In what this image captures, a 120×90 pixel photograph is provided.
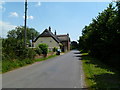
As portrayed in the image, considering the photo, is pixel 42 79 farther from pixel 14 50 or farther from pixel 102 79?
pixel 14 50

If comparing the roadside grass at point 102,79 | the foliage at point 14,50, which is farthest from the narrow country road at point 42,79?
the foliage at point 14,50

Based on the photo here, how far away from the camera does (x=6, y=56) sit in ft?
54.3

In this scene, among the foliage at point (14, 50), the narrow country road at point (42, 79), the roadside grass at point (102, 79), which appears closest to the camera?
the roadside grass at point (102, 79)

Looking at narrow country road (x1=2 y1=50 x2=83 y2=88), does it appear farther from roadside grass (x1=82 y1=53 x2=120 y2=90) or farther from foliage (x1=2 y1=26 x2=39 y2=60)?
foliage (x1=2 y1=26 x2=39 y2=60)

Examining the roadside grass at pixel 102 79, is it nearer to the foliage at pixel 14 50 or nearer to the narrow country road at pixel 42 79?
the narrow country road at pixel 42 79

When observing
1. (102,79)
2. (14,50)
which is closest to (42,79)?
(102,79)

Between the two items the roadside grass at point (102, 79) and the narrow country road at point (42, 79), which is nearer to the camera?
the roadside grass at point (102, 79)

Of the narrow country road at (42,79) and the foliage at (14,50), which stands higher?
the foliage at (14,50)

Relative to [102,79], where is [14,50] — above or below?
above

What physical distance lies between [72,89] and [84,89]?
590 mm

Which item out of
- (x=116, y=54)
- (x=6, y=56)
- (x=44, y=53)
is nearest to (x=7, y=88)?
(x=6, y=56)

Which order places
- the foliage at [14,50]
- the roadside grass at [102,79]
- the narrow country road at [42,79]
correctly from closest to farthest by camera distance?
the roadside grass at [102,79] < the narrow country road at [42,79] < the foliage at [14,50]

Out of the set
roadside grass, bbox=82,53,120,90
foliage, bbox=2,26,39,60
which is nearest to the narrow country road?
roadside grass, bbox=82,53,120,90

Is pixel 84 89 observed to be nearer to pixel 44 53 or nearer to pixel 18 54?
pixel 18 54
